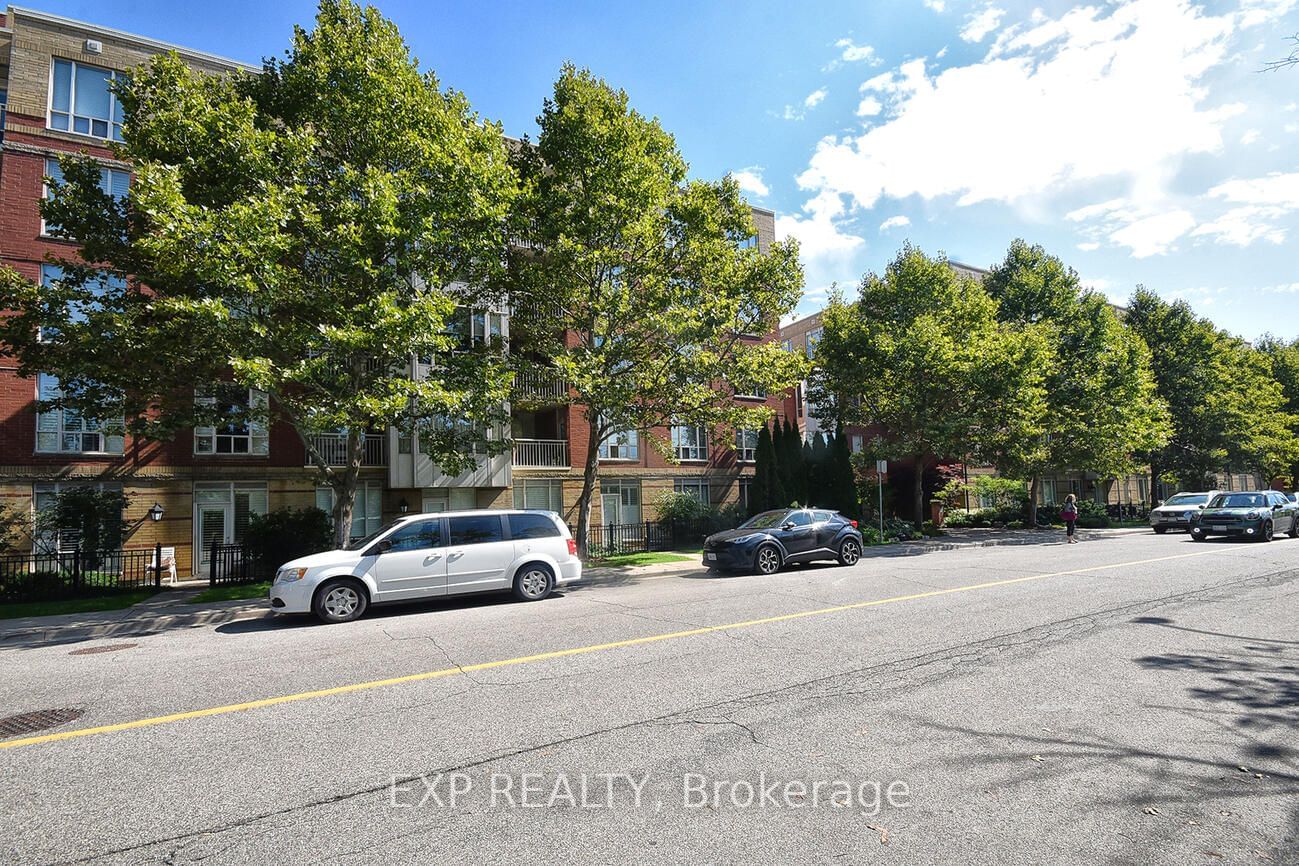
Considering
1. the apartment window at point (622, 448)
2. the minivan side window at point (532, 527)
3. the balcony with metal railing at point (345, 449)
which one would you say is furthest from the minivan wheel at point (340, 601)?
the apartment window at point (622, 448)

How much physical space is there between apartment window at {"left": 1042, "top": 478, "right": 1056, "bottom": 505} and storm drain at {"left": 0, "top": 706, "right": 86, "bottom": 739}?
1814 inches

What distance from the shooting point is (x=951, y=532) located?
30.1 meters

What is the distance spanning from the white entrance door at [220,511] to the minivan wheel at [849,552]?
670 inches

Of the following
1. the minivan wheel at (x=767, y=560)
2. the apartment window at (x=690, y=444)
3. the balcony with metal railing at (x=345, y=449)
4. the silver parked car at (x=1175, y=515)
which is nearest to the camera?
the minivan wheel at (x=767, y=560)

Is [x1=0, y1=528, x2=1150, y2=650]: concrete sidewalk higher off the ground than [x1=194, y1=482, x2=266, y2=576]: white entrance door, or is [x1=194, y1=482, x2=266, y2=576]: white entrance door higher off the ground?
[x1=194, y1=482, x2=266, y2=576]: white entrance door

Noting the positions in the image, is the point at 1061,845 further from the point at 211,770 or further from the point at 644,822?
the point at 211,770

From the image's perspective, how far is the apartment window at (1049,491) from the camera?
138ft

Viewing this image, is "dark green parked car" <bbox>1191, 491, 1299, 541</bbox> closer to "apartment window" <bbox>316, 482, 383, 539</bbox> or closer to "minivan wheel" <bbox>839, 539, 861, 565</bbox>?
"minivan wheel" <bbox>839, 539, 861, 565</bbox>

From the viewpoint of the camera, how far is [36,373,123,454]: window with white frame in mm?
19094

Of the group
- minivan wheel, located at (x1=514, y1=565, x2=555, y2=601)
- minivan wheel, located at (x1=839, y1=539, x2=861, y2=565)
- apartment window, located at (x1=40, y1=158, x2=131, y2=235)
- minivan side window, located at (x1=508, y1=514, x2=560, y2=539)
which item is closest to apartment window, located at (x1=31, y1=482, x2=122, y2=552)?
apartment window, located at (x1=40, y1=158, x2=131, y2=235)

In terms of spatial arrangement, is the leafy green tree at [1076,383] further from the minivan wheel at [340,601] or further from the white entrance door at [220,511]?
the white entrance door at [220,511]

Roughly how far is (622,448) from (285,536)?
1288 cm

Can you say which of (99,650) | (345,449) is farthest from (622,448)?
(99,650)

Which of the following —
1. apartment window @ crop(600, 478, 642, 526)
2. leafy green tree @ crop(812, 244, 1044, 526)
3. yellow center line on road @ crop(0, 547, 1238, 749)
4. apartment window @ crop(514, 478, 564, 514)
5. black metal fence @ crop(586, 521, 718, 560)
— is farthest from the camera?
apartment window @ crop(600, 478, 642, 526)
